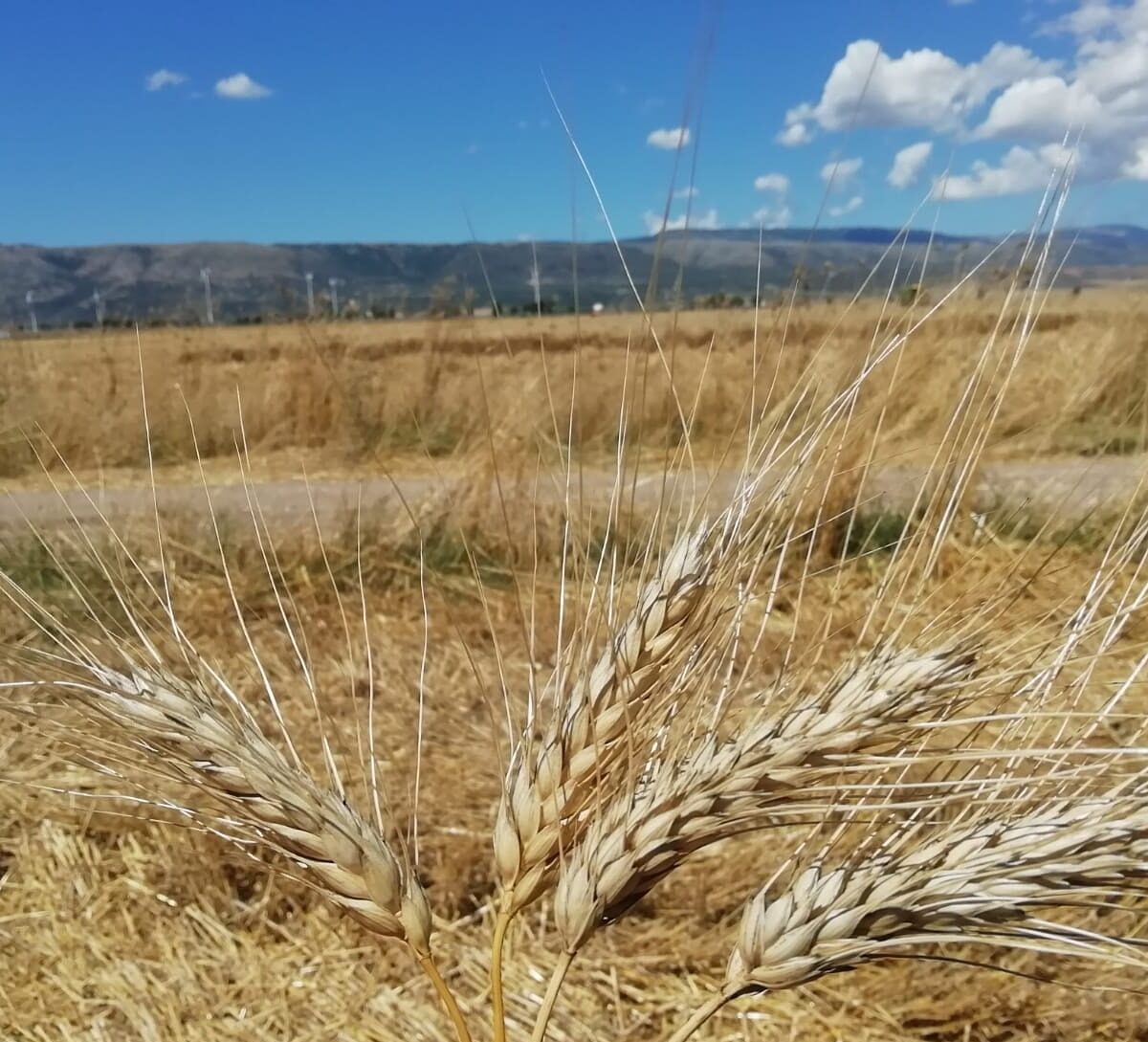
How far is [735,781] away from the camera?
72cm

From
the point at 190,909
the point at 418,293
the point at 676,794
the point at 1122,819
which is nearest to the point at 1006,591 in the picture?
the point at 1122,819

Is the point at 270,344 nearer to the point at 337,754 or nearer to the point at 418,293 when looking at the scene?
the point at 418,293

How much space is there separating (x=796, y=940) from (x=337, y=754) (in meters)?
1.35

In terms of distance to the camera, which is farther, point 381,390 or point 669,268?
point 381,390

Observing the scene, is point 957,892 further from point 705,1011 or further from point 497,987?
point 497,987

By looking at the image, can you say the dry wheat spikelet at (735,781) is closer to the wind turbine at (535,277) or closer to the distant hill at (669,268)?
the distant hill at (669,268)

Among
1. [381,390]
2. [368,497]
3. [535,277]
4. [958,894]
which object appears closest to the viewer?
[958,894]

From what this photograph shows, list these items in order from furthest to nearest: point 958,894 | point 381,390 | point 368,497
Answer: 1. point 381,390
2. point 368,497
3. point 958,894

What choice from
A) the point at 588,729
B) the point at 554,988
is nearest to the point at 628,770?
the point at 588,729

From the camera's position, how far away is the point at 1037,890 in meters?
0.66

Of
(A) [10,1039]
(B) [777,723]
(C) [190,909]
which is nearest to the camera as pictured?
(B) [777,723]

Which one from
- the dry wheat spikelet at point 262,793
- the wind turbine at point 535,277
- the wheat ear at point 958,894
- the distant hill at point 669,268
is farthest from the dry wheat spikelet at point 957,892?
the wind turbine at point 535,277

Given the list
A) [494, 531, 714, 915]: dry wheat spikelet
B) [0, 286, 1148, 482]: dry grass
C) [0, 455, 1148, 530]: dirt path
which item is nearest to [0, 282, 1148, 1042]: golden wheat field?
[494, 531, 714, 915]: dry wheat spikelet

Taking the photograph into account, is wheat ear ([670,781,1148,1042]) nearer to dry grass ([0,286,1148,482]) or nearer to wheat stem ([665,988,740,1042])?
wheat stem ([665,988,740,1042])
